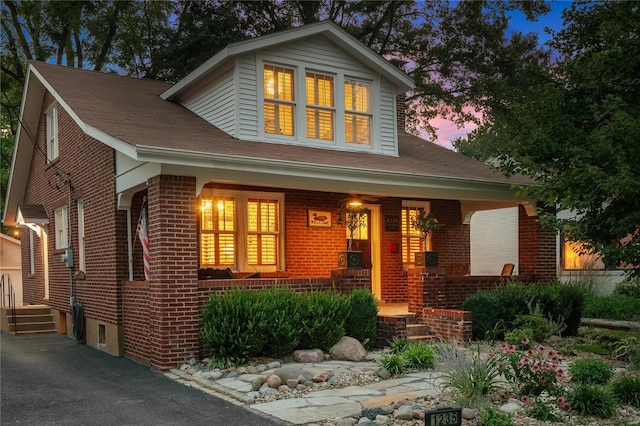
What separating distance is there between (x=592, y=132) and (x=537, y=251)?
4709 mm

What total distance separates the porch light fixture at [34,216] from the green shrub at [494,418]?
43.8 feet

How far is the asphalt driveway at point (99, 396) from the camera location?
273 inches

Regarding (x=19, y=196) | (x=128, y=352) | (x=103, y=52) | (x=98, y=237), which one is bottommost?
(x=128, y=352)

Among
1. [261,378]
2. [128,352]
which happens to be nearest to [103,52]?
[128,352]

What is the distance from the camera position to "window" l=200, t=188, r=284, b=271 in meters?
12.9

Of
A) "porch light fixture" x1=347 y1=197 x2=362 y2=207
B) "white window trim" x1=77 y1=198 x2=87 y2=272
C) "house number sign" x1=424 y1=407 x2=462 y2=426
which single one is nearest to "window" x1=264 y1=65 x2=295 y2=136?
"porch light fixture" x1=347 y1=197 x2=362 y2=207

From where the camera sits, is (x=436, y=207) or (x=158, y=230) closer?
(x=158, y=230)

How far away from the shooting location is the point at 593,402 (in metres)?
6.62

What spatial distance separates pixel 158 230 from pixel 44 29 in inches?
747

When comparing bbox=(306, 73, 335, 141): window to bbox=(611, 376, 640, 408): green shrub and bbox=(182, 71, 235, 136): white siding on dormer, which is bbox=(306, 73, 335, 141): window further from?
bbox=(611, 376, 640, 408): green shrub

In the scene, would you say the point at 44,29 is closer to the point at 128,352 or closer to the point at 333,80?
the point at 333,80

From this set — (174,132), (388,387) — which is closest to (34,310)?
(174,132)

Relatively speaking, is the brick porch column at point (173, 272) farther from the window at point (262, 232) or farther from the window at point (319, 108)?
the window at point (319, 108)

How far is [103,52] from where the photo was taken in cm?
2567
